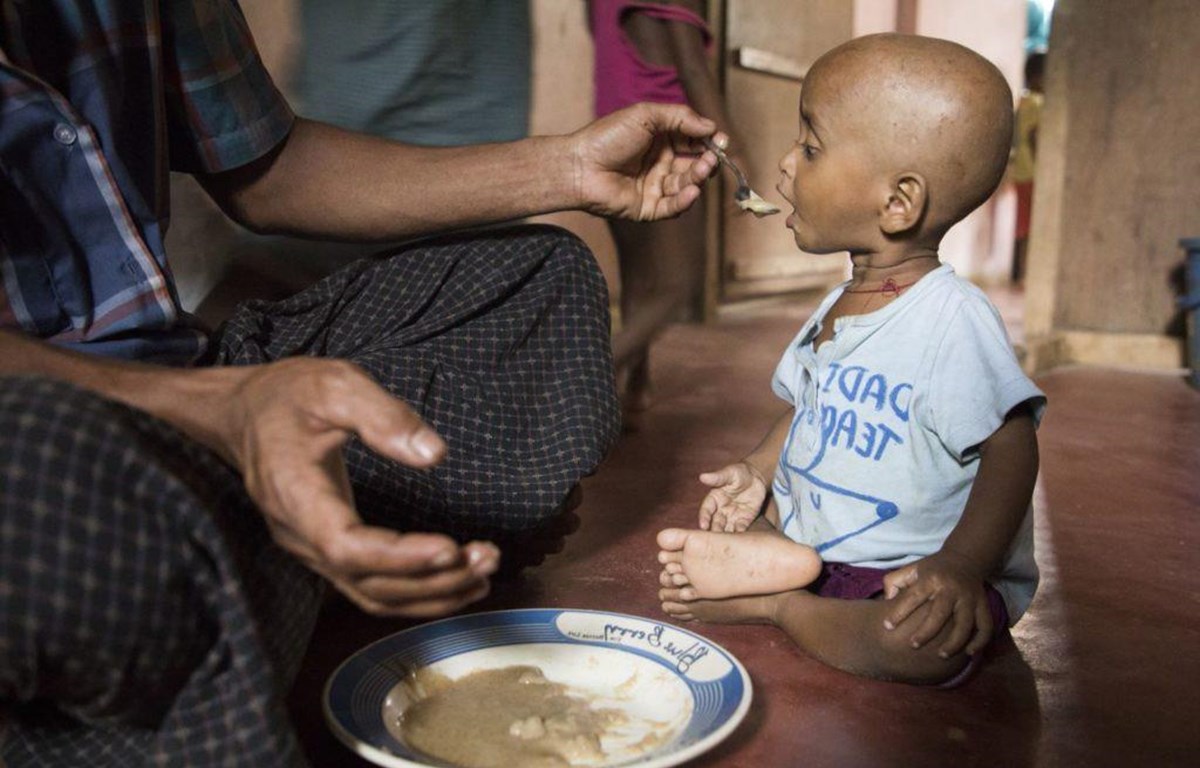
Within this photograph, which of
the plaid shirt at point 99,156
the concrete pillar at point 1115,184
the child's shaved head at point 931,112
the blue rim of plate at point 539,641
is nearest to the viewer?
the blue rim of plate at point 539,641

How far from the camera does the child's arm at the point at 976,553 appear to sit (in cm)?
120

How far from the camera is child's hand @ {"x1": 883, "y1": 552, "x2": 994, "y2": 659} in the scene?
3.94 feet

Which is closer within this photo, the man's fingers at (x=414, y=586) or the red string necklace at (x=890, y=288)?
the man's fingers at (x=414, y=586)

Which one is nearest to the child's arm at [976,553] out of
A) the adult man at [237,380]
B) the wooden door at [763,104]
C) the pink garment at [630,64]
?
the adult man at [237,380]

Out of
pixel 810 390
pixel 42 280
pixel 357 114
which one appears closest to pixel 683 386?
pixel 357 114

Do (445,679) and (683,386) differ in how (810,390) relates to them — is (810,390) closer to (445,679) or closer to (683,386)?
(445,679)

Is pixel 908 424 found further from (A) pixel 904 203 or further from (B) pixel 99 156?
(B) pixel 99 156

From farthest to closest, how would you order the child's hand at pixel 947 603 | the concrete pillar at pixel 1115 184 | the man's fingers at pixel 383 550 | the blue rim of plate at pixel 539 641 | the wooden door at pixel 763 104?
the wooden door at pixel 763 104 < the concrete pillar at pixel 1115 184 < the child's hand at pixel 947 603 < the blue rim of plate at pixel 539 641 < the man's fingers at pixel 383 550

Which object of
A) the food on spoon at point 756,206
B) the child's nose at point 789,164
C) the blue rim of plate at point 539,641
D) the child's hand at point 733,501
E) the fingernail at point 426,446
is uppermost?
the child's nose at point 789,164

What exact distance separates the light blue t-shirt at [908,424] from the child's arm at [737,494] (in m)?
0.12

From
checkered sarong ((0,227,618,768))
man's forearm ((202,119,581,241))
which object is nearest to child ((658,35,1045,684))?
man's forearm ((202,119,581,241))

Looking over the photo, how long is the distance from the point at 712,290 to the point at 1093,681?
12.3 feet

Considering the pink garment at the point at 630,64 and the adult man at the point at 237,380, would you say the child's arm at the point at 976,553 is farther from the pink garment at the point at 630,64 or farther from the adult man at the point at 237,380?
the pink garment at the point at 630,64

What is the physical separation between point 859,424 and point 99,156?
92cm
